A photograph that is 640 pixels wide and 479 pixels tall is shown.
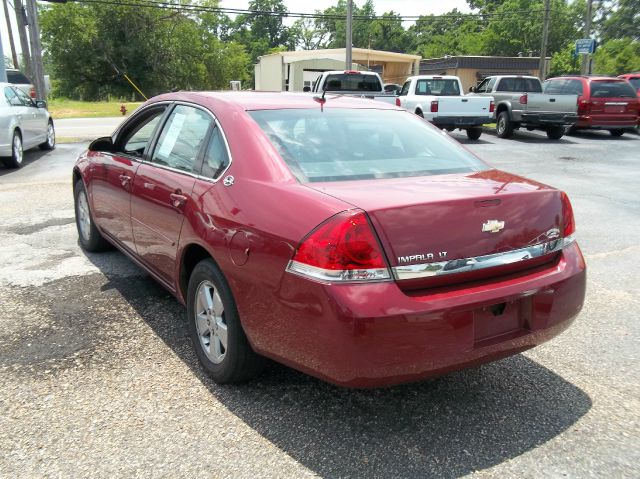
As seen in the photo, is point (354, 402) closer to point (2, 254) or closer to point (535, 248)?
point (535, 248)

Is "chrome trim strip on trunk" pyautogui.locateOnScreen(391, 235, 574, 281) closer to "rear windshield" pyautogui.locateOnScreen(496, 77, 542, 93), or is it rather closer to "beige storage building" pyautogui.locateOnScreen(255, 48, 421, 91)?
"rear windshield" pyautogui.locateOnScreen(496, 77, 542, 93)

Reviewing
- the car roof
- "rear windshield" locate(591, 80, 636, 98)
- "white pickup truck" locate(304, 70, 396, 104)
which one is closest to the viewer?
the car roof

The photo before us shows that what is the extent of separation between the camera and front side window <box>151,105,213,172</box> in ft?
11.9

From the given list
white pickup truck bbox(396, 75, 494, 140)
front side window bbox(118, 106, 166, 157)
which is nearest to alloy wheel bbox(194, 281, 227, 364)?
front side window bbox(118, 106, 166, 157)

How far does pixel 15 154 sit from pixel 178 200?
9.23 m

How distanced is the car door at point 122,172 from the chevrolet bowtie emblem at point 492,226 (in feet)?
8.34

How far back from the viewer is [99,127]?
21.3 meters

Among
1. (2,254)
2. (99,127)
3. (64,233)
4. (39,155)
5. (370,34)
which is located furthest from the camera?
(370,34)

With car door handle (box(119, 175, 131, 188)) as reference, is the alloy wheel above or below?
below

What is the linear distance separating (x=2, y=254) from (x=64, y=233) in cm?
89

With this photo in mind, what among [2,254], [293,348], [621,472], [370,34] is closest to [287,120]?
[293,348]

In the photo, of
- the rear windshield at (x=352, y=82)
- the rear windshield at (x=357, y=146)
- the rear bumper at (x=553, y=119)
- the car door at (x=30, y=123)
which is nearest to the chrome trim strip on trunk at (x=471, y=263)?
the rear windshield at (x=357, y=146)

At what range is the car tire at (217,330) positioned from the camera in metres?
3.05

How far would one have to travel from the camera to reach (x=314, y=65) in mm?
→ 38625
